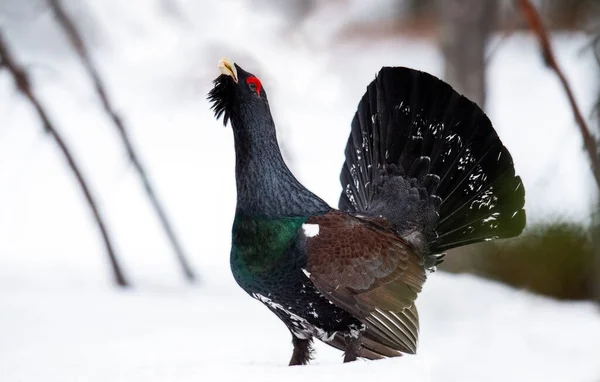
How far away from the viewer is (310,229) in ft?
7.75

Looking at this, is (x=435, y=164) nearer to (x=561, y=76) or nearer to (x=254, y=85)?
(x=254, y=85)

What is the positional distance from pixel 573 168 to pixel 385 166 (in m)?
4.72

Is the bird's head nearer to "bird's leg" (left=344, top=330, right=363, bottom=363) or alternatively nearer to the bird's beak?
the bird's beak

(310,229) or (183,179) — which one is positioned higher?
(183,179)

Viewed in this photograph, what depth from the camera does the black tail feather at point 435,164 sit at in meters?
2.66

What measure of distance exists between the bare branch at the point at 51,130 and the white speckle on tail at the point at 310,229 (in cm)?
266

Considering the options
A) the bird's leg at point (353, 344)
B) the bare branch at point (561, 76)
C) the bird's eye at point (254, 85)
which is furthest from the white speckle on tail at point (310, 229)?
the bare branch at point (561, 76)

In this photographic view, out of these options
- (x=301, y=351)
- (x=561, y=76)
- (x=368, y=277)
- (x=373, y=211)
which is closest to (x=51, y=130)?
(x=373, y=211)

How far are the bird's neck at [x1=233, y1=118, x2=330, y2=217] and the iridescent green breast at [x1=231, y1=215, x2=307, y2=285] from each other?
4cm

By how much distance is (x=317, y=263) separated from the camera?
2.33m

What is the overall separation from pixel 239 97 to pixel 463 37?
9.70 feet

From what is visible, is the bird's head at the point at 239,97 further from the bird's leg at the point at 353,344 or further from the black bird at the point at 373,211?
the bird's leg at the point at 353,344

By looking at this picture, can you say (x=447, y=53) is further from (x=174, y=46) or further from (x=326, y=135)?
(x=174, y=46)

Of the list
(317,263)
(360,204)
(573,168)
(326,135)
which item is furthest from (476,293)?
(326,135)
